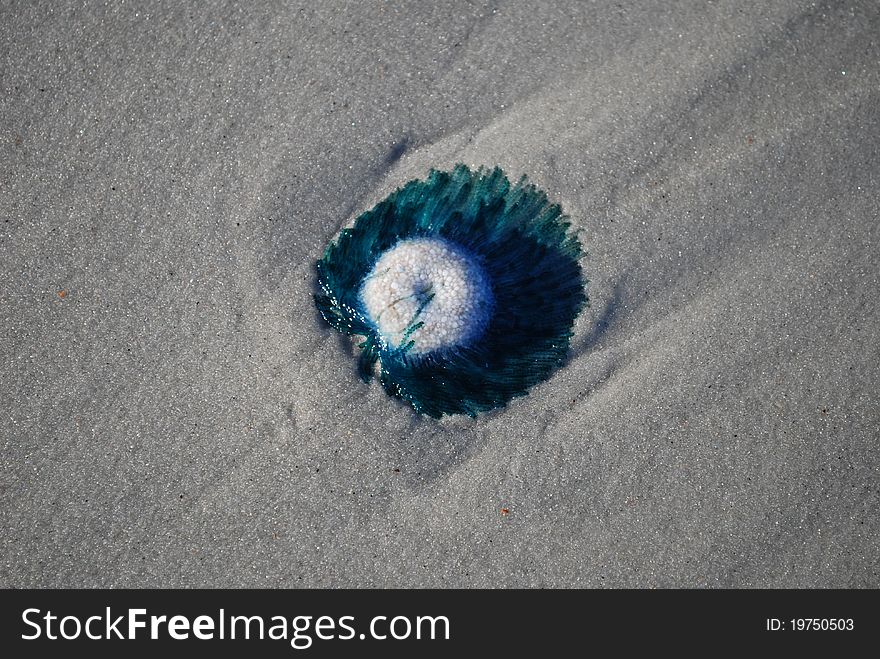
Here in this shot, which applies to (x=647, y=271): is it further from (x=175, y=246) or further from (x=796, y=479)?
(x=175, y=246)
